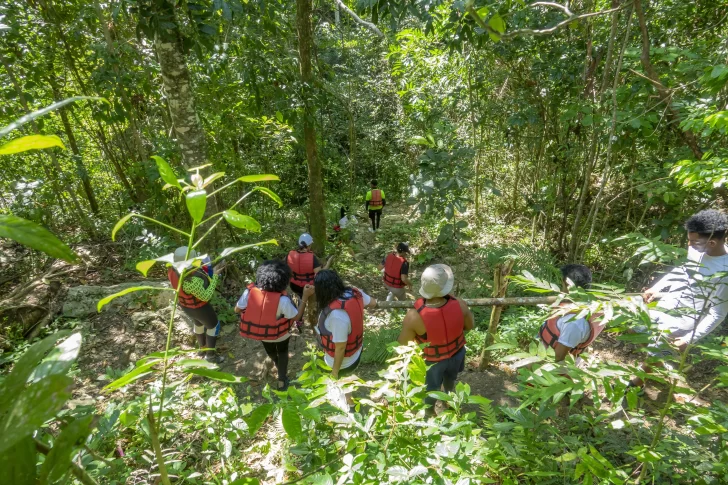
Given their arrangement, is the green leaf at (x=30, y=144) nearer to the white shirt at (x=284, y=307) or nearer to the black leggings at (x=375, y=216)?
the white shirt at (x=284, y=307)

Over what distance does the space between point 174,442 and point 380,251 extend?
23.4ft

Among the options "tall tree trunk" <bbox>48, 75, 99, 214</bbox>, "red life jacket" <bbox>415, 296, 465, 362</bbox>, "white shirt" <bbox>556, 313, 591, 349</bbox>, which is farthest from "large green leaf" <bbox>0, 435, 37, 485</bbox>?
"tall tree trunk" <bbox>48, 75, 99, 214</bbox>

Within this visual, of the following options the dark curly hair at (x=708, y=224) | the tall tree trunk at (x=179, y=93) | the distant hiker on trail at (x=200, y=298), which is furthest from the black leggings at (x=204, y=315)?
the dark curly hair at (x=708, y=224)

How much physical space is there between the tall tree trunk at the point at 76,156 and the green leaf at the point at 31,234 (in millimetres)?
6830

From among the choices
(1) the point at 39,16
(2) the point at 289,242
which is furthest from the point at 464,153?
(1) the point at 39,16

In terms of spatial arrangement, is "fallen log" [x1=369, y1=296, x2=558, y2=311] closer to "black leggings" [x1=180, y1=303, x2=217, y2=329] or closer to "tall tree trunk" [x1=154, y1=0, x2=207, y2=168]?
"black leggings" [x1=180, y1=303, x2=217, y2=329]

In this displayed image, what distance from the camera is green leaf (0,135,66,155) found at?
0.57 m

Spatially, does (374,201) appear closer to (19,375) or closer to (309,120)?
(309,120)

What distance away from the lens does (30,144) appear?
0.60 meters

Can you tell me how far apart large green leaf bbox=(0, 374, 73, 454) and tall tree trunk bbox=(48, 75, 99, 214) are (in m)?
6.99

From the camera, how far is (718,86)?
7.52 feet

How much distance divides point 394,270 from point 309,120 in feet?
9.10

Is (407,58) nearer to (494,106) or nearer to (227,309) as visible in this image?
(494,106)

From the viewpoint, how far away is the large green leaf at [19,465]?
48 cm
